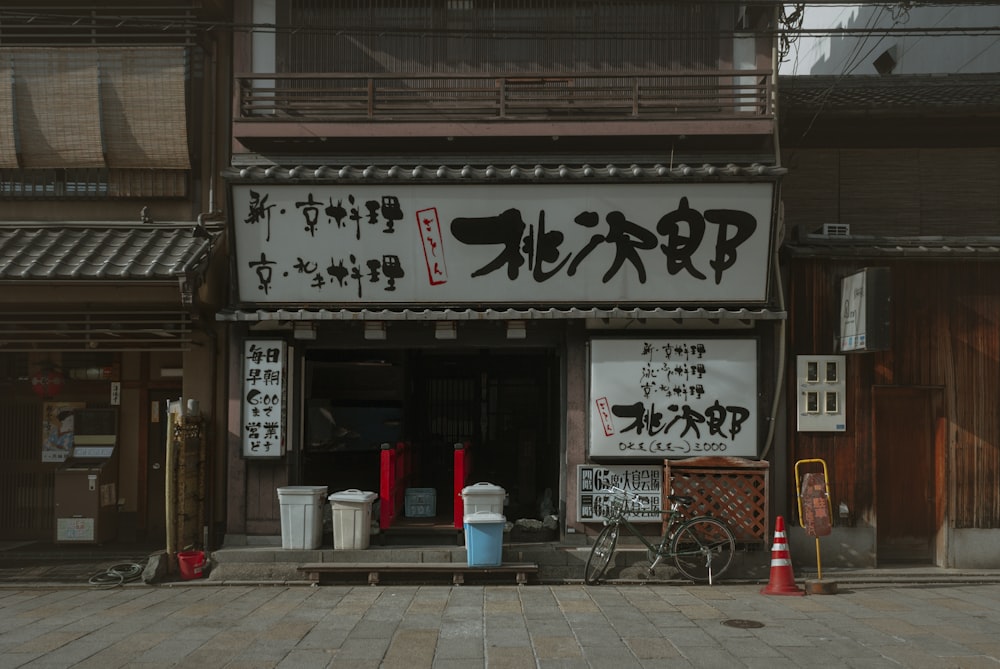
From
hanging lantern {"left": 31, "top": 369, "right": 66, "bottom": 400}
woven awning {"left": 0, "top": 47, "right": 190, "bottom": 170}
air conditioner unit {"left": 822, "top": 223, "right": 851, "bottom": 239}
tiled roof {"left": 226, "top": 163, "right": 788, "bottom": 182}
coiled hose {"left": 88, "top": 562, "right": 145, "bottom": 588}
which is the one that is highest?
woven awning {"left": 0, "top": 47, "right": 190, "bottom": 170}

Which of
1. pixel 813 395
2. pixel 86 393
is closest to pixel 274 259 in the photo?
pixel 86 393

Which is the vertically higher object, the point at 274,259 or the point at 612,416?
the point at 274,259

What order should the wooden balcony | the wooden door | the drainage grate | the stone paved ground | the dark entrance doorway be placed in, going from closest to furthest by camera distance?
the stone paved ground
the drainage grate
the wooden balcony
the wooden door
the dark entrance doorway

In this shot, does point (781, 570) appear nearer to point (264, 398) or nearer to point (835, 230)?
point (835, 230)

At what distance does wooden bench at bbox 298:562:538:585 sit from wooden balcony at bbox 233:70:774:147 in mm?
6660

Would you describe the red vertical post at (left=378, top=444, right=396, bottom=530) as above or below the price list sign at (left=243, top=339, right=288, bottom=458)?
below

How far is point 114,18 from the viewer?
13.5m

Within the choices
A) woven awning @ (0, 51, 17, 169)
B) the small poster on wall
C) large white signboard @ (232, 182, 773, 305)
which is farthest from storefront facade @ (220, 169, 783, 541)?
the small poster on wall

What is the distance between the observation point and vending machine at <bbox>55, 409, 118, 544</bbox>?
14867 mm

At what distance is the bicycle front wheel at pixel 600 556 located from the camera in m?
12.9

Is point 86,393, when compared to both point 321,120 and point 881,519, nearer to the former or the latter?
point 321,120

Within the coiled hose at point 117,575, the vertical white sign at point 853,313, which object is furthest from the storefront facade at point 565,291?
the coiled hose at point 117,575

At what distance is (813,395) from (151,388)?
1168 cm

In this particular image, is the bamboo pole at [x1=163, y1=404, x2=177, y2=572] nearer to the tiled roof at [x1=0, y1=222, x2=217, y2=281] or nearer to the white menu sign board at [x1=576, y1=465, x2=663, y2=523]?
the tiled roof at [x1=0, y1=222, x2=217, y2=281]
